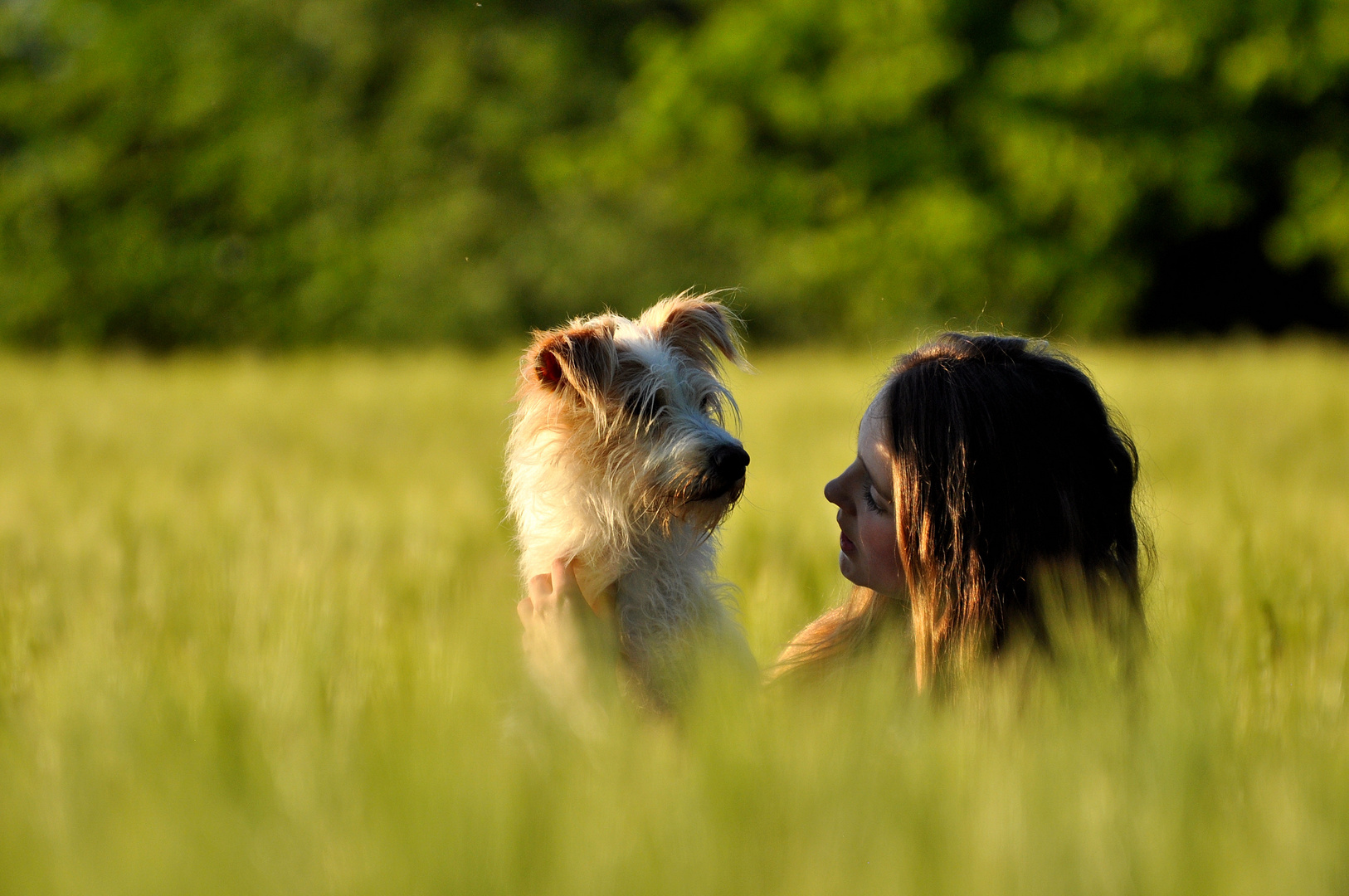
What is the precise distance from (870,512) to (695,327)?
1.00m

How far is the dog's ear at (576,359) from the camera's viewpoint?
2766 mm

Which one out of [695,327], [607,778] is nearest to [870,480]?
[695,327]

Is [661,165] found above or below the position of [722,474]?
above

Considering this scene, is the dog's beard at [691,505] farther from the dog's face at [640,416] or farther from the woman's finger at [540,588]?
the woman's finger at [540,588]

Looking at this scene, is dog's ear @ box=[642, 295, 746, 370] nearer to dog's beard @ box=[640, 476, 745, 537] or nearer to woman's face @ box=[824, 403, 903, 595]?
dog's beard @ box=[640, 476, 745, 537]

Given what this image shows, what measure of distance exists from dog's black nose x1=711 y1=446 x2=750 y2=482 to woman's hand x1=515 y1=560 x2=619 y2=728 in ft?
1.33

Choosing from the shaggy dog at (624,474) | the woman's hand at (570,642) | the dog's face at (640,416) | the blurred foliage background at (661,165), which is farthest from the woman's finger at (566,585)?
the blurred foliage background at (661,165)

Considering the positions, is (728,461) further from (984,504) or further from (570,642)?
(570,642)

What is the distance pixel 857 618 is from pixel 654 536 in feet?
1.77

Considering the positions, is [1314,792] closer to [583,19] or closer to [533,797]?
[533,797]

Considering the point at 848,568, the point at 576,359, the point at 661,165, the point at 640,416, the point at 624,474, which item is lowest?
the point at 848,568

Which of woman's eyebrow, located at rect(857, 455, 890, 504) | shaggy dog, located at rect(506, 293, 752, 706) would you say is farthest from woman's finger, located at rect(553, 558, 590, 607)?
woman's eyebrow, located at rect(857, 455, 890, 504)

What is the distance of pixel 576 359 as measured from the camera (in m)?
2.77

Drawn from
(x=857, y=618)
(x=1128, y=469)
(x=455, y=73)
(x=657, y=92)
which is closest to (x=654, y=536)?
(x=857, y=618)
